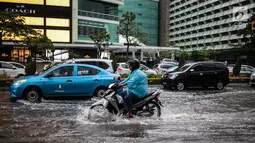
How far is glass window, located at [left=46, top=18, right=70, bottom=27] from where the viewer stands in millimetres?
54537

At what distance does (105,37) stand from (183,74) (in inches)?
1119

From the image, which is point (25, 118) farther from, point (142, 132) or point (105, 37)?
point (105, 37)

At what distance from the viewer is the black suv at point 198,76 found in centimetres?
1855

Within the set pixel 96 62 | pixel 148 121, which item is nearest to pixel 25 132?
pixel 148 121

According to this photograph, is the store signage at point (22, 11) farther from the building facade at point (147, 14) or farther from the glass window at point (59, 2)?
the building facade at point (147, 14)

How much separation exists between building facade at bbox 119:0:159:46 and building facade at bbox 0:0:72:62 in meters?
65.8

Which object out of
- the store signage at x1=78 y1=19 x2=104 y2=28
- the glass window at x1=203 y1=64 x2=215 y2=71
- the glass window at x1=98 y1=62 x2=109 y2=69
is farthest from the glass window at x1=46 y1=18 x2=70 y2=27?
the glass window at x1=98 y1=62 x2=109 y2=69

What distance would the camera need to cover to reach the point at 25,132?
704 cm

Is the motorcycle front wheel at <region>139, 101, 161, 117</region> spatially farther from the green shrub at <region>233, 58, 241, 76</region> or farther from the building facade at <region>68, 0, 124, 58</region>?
the building facade at <region>68, 0, 124, 58</region>

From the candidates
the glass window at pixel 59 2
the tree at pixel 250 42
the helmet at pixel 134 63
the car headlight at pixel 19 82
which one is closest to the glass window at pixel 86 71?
the car headlight at pixel 19 82

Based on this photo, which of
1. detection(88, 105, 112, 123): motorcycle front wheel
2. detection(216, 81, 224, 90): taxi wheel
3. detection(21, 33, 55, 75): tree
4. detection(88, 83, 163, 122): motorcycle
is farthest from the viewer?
detection(21, 33, 55, 75): tree

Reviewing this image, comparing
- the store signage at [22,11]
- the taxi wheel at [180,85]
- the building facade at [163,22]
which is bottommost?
the taxi wheel at [180,85]

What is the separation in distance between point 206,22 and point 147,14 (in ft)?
117

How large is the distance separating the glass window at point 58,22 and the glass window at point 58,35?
109 centimetres
